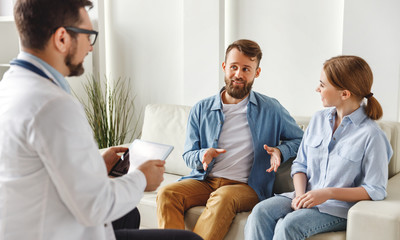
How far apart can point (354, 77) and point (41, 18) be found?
1387mm

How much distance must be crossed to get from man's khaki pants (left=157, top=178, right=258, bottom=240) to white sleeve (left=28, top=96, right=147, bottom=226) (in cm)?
108

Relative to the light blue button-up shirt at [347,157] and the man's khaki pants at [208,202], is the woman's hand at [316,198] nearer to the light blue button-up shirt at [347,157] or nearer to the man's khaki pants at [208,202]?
the light blue button-up shirt at [347,157]

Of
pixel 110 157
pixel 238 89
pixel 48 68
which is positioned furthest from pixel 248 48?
pixel 48 68

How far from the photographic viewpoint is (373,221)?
70.4 inches

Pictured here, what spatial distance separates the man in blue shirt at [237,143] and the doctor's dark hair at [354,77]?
18.9 inches

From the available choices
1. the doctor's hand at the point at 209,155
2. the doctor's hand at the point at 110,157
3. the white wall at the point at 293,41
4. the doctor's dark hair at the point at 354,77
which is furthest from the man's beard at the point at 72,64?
the white wall at the point at 293,41

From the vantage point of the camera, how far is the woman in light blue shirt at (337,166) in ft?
6.36

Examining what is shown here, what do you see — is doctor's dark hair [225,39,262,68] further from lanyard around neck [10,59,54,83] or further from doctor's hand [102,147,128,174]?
lanyard around neck [10,59,54,83]

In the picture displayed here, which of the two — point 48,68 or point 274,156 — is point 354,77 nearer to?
point 274,156

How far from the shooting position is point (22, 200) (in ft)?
3.85

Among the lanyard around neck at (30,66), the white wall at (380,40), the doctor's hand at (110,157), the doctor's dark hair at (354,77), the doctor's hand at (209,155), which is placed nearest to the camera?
the lanyard around neck at (30,66)

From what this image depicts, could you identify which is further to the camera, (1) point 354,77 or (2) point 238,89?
(2) point 238,89

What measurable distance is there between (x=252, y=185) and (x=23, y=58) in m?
1.49

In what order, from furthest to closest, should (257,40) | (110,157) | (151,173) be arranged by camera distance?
(257,40), (110,157), (151,173)
